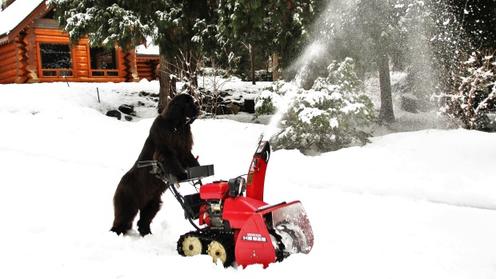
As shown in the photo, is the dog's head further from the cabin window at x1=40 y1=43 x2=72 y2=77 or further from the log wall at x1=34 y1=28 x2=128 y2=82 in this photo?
the cabin window at x1=40 y1=43 x2=72 y2=77

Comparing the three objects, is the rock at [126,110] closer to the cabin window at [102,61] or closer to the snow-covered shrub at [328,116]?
the cabin window at [102,61]

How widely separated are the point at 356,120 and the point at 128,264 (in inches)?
234

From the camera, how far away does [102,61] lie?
2778 centimetres

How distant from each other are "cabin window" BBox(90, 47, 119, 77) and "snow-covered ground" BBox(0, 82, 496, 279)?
14.5 m

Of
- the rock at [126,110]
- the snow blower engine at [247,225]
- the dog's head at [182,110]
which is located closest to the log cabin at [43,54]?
the rock at [126,110]

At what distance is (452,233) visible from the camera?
17.2 ft

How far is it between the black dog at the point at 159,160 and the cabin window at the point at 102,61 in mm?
21715

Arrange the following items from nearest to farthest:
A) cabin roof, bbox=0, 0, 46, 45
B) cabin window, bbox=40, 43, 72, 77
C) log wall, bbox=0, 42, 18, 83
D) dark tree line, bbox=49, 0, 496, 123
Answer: dark tree line, bbox=49, 0, 496, 123 < cabin roof, bbox=0, 0, 46, 45 < log wall, bbox=0, 42, 18, 83 < cabin window, bbox=40, 43, 72, 77

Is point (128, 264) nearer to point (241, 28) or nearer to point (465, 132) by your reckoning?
point (465, 132)

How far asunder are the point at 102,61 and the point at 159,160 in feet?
81.0

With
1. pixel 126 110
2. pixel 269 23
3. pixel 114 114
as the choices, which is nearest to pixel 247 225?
pixel 269 23

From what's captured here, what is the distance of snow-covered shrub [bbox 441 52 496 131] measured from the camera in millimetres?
10500

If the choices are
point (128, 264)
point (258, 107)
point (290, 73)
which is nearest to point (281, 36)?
point (290, 73)

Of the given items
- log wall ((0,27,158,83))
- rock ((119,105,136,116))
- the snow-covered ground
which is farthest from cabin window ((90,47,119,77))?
the snow-covered ground
